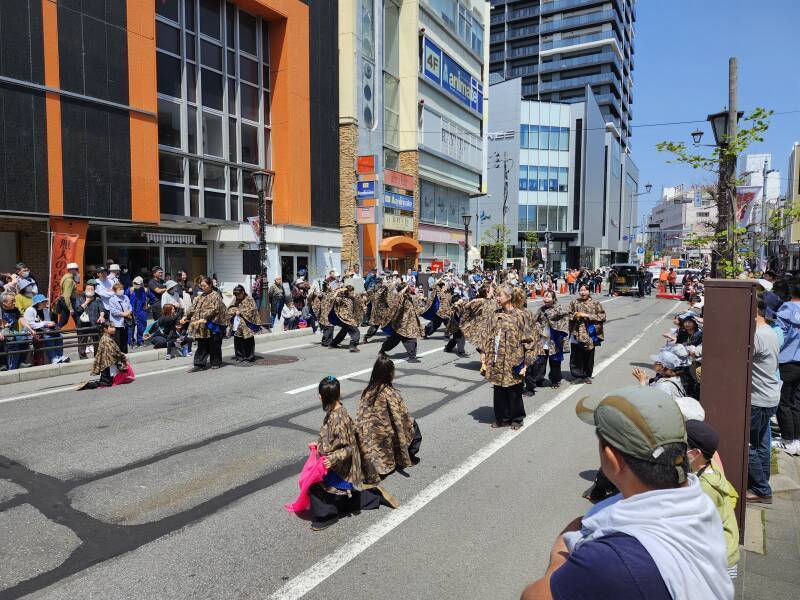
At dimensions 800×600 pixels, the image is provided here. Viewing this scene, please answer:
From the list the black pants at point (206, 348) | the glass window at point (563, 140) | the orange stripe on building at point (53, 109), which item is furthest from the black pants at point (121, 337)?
the glass window at point (563, 140)

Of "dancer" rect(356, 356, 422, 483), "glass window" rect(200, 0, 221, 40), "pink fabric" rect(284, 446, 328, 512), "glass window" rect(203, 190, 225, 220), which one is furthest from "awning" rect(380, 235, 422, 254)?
"pink fabric" rect(284, 446, 328, 512)

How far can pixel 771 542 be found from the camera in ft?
13.7

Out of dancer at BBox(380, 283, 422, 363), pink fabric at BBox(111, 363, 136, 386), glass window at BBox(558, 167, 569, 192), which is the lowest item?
pink fabric at BBox(111, 363, 136, 386)

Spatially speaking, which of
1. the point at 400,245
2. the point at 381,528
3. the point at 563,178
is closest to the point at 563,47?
the point at 563,178

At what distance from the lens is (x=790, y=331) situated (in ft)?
19.5

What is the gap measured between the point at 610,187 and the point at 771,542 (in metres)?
83.3

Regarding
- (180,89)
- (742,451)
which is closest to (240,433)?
(742,451)

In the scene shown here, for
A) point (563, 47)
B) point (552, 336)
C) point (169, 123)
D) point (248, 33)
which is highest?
point (563, 47)

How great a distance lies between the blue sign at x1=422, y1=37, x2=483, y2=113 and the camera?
3488 centimetres

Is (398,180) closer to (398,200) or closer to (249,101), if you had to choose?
(398,200)

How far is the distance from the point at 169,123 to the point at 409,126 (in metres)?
16.3

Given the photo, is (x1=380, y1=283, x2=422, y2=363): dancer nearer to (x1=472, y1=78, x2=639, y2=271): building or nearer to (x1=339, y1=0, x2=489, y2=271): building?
(x1=339, y1=0, x2=489, y2=271): building

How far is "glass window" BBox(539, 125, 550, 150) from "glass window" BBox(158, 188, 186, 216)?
175 ft

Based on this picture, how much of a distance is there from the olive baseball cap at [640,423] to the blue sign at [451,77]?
35475mm
